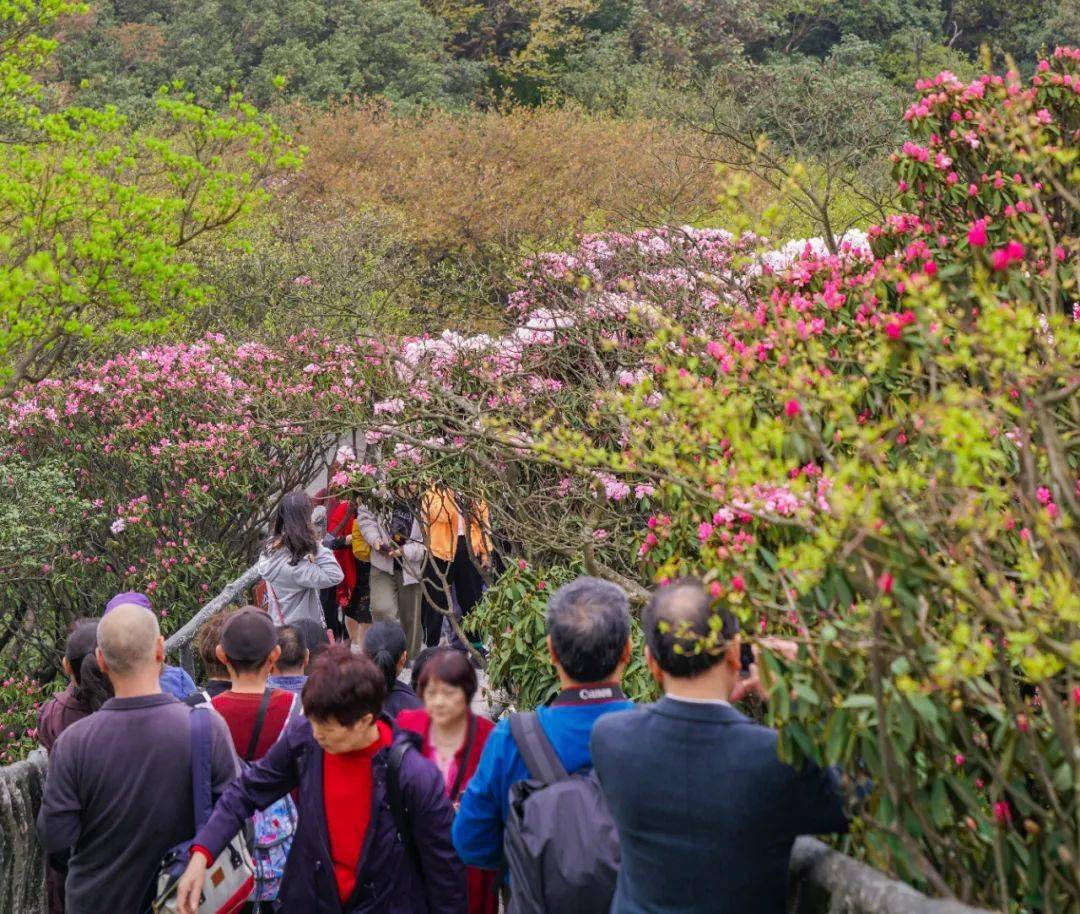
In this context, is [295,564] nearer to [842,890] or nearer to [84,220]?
[84,220]

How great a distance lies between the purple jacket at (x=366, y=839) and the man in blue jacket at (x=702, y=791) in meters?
0.97

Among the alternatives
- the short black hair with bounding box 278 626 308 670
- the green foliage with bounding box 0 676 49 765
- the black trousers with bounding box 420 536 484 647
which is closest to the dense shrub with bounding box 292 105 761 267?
the black trousers with bounding box 420 536 484 647

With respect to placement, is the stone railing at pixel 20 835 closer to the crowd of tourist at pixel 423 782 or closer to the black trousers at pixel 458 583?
the crowd of tourist at pixel 423 782

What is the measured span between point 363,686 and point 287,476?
28.8 feet

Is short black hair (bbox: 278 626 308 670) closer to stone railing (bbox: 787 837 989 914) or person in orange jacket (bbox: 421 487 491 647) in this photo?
stone railing (bbox: 787 837 989 914)

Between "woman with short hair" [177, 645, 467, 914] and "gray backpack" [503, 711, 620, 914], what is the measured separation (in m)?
0.54

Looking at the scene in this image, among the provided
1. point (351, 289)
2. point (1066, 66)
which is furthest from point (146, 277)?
point (1066, 66)

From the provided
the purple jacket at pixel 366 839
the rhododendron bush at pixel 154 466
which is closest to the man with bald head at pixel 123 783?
the purple jacket at pixel 366 839

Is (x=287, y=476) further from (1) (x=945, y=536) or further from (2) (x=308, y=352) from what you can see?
(1) (x=945, y=536)

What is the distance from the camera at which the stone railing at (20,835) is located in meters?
5.20

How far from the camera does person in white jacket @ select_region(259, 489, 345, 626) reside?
27.3 ft

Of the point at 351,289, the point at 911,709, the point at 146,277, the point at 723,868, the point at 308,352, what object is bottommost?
the point at 351,289

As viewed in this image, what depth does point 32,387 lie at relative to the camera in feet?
39.1

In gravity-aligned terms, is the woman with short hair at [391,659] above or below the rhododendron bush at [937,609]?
below
